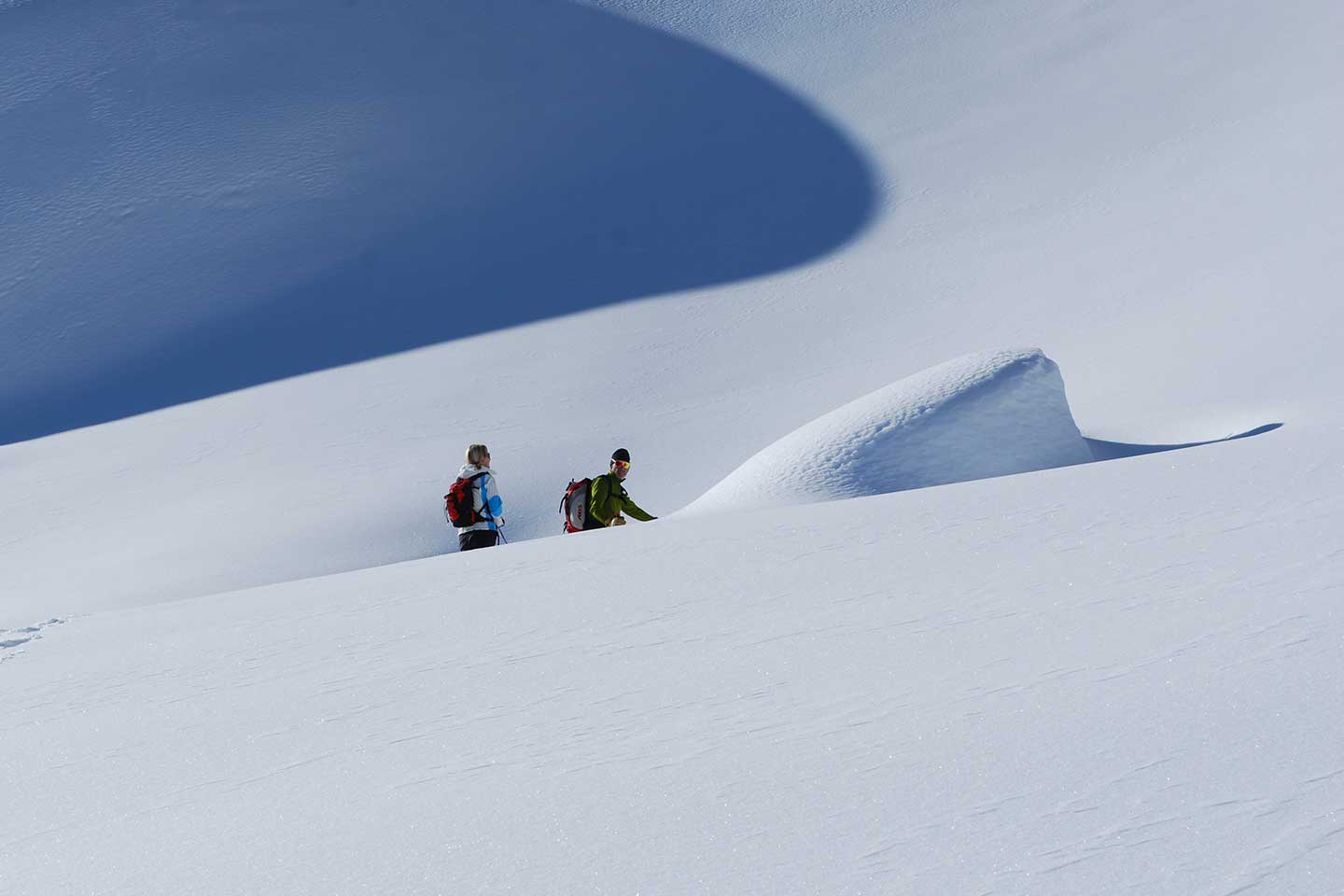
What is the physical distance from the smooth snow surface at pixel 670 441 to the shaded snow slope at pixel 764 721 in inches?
0.7

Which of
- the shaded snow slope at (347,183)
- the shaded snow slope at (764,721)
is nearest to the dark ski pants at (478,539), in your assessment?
the shaded snow slope at (764,721)

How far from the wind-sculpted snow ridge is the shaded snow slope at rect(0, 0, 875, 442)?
33.3ft

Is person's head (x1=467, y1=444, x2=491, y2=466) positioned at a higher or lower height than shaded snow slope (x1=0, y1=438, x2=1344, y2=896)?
higher

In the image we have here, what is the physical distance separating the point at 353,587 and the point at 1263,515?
3766mm

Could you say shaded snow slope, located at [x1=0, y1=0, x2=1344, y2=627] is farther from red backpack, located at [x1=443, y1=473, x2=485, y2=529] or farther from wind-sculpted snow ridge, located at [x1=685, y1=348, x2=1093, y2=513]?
red backpack, located at [x1=443, y1=473, x2=485, y2=529]

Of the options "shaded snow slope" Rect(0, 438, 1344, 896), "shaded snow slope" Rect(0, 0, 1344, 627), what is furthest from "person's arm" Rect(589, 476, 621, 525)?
"shaded snow slope" Rect(0, 0, 1344, 627)

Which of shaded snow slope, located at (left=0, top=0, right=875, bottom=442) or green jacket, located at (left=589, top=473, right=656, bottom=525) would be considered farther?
shaded snow slope, located at (left=0, top=0, right=875, bottom=442)

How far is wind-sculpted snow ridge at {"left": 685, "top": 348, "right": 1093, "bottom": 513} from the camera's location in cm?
818

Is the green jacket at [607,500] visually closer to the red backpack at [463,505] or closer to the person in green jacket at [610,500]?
the person in green jacket at [610,500]

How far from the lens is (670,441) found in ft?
45.4

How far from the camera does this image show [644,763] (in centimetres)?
306

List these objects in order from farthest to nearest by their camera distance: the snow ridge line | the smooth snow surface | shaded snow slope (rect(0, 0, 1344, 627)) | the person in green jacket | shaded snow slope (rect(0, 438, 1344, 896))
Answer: shaded snow slope (rect(0, 0, 1344, 627)) → the person in green jacket → the snow ridge line → the smooth snow surface → shaded snow slope (rect(0, 438, 1344, 896))

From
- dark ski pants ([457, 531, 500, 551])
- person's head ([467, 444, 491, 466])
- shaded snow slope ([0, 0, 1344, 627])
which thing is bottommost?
dark ski pants ([457, 531, 500, 551])

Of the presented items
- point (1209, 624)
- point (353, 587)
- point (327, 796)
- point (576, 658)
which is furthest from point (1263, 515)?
point (353, 587)
